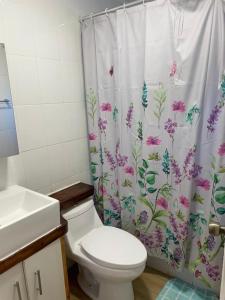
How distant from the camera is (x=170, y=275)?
6.38 feet

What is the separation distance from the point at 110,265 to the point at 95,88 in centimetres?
125

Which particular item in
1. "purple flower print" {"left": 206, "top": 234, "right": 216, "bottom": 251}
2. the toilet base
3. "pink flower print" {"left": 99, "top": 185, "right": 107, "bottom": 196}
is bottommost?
the toilet base

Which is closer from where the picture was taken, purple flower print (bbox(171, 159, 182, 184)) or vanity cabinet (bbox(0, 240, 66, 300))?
vanity cabinet (bbox(0, 240, 66, 300))

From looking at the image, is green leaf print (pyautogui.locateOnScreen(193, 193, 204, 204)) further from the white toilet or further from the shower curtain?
the white toilet

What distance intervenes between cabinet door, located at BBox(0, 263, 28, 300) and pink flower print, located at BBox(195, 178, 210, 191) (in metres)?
1.16

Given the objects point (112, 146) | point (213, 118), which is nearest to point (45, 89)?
point (112, 146)

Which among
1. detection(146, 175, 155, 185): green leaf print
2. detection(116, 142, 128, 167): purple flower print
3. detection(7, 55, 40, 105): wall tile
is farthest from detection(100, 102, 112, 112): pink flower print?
detection(146, 175, 155, 185): green leaf print

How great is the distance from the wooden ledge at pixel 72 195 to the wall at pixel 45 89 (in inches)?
2.7

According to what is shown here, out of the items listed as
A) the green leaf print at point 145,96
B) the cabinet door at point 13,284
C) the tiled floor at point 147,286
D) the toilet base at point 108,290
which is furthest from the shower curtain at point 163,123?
the cabinet door at point 13,284

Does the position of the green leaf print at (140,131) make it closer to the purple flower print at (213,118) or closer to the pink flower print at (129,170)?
the pink flower print at (129,170)

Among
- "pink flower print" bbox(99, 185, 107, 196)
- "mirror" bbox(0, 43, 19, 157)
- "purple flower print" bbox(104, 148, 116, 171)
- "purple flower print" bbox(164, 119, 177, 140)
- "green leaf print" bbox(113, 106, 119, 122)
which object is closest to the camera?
"mirror" bbox(0, 43, 19, 157)

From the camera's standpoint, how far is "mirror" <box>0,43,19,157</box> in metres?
1.34

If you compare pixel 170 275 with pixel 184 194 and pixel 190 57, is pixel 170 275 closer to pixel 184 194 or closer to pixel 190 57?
pixel 184 194

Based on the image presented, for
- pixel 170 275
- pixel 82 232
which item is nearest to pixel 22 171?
pixel 82 232
